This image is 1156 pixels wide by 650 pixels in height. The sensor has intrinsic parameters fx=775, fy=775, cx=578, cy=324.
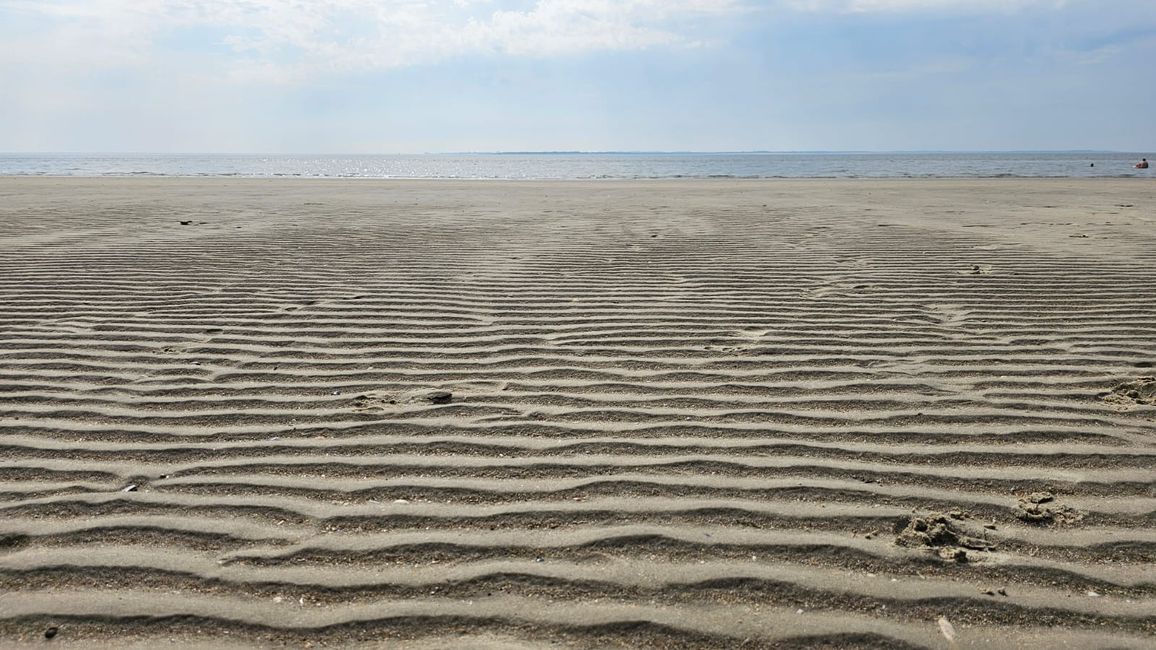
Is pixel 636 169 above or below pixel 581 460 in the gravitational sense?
above

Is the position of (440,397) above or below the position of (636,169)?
below

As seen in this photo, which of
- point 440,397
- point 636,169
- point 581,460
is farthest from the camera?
point 636,169

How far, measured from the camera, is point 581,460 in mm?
3299

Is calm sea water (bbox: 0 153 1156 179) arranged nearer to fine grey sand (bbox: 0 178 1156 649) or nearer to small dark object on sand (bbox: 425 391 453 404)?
fine grey sand (bbox: 0 178 1156 649)

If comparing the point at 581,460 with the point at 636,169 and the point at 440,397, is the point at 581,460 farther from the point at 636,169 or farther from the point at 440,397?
the point at 636,169

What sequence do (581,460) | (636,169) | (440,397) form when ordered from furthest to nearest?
(636,169)
(440,397)
(581,460)

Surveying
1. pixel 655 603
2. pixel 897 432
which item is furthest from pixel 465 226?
pixel 655 603

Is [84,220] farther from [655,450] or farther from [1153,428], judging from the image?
[1153,428]

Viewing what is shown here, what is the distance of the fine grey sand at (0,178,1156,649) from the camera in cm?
232

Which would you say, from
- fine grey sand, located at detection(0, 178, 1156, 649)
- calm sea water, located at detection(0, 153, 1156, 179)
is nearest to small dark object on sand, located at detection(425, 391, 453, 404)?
fine grey sand, located at detection(0, 178, 1156, 649)

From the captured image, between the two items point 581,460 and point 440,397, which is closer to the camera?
point 581,460

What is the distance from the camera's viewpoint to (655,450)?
3.39 metres

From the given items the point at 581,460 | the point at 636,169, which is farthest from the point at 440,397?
the point at 636,169

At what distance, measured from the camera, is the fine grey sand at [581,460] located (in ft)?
7.63
